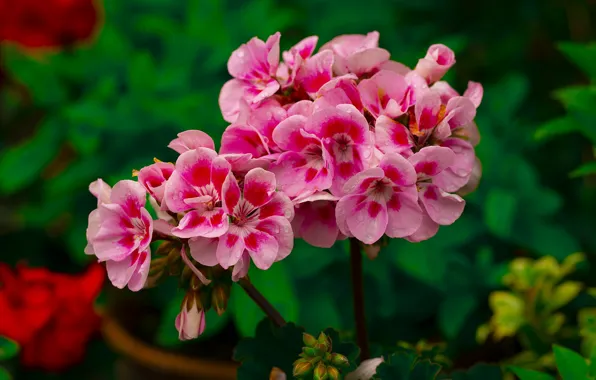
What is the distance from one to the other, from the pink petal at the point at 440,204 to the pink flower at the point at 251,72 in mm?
147

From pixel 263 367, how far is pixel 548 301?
493 mm

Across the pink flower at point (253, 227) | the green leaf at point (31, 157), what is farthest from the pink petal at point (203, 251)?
the green leaf at point (31, 157)

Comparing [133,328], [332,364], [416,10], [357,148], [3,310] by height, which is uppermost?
[357,148]

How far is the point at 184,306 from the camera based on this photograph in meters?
0.59

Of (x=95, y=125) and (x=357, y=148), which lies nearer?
(x=357, y=148)

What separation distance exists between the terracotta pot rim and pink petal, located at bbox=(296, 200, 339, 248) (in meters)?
0.57

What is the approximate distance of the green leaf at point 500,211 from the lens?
1.10m

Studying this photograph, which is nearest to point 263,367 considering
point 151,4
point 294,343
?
point 294,343

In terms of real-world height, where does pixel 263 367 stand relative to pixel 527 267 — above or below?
above

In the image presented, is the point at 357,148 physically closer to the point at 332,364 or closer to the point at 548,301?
the point at 332,364

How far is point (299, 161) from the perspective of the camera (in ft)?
1.88

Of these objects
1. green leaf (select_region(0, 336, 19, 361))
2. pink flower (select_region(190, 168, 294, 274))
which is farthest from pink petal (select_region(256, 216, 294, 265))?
green leaf (select_region(0, 336, 19, 361))

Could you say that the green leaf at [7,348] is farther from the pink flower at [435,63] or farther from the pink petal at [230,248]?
the pink flower at [435,63]

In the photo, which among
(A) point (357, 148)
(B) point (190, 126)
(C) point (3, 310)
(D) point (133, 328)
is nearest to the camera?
(A) point (357, 148)
